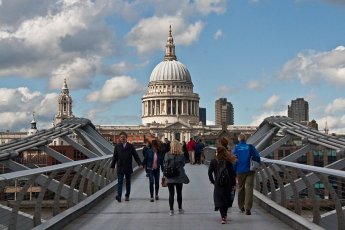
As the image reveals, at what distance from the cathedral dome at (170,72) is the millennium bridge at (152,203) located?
154 meters

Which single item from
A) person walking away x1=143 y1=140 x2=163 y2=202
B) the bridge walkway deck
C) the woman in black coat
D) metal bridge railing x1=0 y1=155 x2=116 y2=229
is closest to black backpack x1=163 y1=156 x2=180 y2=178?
the bridge walkway deck

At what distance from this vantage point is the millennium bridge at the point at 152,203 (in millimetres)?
8875

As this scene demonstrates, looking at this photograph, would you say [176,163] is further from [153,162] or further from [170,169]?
[153,162]

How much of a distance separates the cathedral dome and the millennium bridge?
154244mm

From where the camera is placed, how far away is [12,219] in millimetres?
8211

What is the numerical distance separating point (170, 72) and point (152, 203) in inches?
6322

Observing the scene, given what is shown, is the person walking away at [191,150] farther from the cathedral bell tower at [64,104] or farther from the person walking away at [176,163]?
the cathedral bell tower at [64,104]

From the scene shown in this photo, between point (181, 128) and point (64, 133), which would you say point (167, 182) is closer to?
point (64, 133)

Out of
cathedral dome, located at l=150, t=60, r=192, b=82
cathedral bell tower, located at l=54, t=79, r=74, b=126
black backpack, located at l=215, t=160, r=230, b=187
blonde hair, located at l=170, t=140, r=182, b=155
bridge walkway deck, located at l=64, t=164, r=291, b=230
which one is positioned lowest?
bridge walkway deck, located at l=64, t=164, r=291, b=230

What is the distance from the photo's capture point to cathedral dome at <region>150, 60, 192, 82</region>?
17359 cm

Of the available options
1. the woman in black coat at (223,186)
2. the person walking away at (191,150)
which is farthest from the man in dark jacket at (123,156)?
the person walking away at (191,150)

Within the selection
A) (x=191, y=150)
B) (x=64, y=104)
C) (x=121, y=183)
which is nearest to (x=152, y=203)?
(x=121, y=183)

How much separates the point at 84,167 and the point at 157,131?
14832cm

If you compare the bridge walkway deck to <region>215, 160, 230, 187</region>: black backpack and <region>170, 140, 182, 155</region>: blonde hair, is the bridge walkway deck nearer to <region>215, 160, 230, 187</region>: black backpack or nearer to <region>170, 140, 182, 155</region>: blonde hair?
<region>215, 160, 230, 187</region>: black backpack
